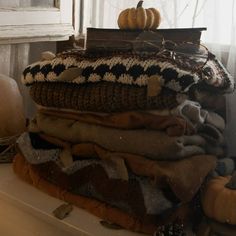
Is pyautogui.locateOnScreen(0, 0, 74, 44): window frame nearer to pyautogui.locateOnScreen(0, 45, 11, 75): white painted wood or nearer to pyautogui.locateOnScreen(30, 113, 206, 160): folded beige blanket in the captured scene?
pyautogui.locateOnScreen(0, 45, 11, 75): white painted wood

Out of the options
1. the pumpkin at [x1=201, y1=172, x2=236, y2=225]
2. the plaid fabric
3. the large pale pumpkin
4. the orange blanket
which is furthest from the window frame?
the pumpkin at [x1=201, y1=172, x2=236, y2=225]

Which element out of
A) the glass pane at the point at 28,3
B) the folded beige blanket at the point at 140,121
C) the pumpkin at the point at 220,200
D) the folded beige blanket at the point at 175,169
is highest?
the glass pane at the point at 28,3

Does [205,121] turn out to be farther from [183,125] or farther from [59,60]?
[59,60]

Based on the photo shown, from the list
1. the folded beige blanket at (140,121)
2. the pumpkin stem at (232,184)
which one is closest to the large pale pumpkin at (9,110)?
the folded beige blanket at (140,121)

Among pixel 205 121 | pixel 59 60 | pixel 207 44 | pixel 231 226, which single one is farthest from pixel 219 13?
pixel 231 226

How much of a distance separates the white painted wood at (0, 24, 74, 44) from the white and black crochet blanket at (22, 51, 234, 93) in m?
0.19

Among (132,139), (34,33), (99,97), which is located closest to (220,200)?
(132,139)

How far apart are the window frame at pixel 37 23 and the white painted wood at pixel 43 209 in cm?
36

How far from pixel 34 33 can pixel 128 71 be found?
1.50ft

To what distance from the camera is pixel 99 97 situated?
74 centimetres

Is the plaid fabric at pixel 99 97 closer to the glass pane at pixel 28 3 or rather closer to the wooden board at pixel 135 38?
the wooden board at pixel 135 38

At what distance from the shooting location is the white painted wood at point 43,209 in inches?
27.3

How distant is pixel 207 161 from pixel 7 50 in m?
0.70

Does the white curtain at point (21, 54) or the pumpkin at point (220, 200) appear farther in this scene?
the white curtain at point (21, 54)
